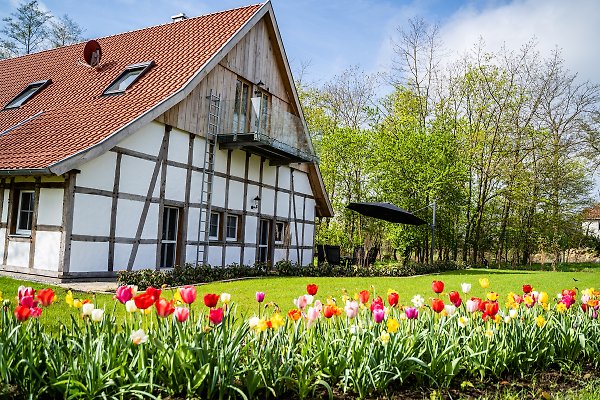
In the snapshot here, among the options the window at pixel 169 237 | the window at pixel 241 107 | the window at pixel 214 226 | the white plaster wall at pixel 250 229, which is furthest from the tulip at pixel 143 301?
the white plaster wall at pixel 250 229

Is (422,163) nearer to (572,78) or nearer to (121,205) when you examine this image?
(572,78)

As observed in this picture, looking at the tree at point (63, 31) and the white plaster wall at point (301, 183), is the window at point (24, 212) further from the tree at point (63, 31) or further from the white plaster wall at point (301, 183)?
the tree at point (63, 31)

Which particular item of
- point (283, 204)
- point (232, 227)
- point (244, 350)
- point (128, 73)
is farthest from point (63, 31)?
point (244, 350)

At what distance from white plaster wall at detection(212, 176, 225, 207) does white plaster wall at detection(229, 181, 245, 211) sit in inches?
13.5

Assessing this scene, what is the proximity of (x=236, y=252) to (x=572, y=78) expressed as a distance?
22.5 metres

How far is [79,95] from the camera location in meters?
13.6

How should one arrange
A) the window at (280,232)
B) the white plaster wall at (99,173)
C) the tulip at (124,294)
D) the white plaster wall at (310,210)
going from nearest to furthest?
the tulip at (124,294)
the white plaster wall at (99,173)
the window at (280,232)
the white plaster wall at (310,210)

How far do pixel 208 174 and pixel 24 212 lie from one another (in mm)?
4254

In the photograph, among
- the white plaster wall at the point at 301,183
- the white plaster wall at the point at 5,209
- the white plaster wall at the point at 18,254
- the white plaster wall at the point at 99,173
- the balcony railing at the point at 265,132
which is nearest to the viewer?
the white plaster wall at the point at 99,173

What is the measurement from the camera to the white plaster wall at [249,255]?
1531 cm

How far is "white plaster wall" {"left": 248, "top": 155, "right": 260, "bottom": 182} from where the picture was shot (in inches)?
606

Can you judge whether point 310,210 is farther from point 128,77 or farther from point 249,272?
point 128,77

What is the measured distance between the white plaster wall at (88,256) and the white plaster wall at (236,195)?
425 centimetres

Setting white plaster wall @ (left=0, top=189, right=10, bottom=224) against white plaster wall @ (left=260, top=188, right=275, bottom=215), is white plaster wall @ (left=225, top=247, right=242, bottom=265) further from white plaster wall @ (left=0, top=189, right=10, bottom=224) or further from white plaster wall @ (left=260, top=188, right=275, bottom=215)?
white plaster wall @ (left=0, top=189, right=10, bottom=224)
